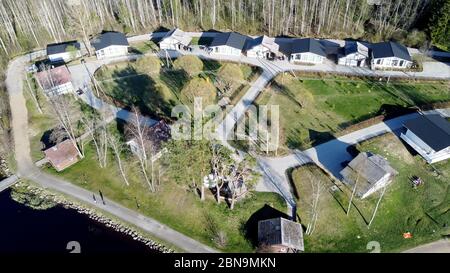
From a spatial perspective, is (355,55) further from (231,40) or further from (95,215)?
(95,215)

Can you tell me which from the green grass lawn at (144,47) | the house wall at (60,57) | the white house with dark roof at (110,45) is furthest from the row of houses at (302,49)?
the house wall at (60,57)

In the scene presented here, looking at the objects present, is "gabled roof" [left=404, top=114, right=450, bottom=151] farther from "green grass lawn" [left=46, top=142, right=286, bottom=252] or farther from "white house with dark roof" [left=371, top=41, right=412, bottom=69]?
"green grass lawn" [left=46, top=142, right=286, bottom=252]

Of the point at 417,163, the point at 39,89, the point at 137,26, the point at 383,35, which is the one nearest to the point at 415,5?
the point at 383,35

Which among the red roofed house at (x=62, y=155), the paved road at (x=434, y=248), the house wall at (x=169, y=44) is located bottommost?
the paved road at (x=434, y=248)

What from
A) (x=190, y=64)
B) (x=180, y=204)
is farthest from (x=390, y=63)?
(x=180, y=204)

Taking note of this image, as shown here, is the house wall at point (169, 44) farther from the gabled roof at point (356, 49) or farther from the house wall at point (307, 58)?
the gabled roof at point (356, 49)

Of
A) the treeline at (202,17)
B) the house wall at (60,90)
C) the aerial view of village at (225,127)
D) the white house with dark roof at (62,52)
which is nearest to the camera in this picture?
the aerial view of village at (225,127)
